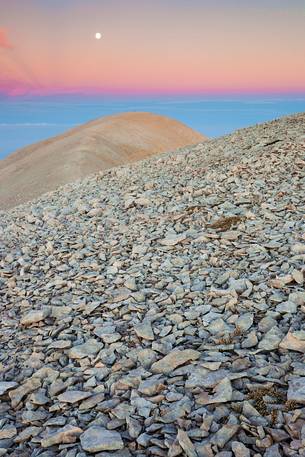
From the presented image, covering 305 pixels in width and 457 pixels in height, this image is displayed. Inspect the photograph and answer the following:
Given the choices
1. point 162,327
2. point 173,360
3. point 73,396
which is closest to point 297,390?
point 173,360

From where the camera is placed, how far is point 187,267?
9.83 metres

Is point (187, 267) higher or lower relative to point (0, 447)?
higher

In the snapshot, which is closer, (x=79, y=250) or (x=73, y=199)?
(x=79, y=250)

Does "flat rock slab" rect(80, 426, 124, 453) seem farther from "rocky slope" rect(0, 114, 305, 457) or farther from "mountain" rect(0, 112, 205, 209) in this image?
"mountain" rect(0, 112, 205, 209)

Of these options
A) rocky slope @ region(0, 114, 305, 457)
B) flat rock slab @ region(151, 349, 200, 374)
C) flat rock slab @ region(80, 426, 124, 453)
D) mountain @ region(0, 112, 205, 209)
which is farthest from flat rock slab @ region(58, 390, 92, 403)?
mountain @ region(0, 112, 205, 209)

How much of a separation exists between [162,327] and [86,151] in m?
45.7

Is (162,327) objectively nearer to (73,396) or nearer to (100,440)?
(73,396)

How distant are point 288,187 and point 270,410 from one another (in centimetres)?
931

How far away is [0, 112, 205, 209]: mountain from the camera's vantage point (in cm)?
4300

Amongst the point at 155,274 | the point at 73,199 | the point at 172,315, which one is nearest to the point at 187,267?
the point at 155,274

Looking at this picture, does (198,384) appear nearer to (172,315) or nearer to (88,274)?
(172,315)

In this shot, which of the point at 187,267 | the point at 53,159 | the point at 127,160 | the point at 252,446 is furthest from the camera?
the point at 127,160

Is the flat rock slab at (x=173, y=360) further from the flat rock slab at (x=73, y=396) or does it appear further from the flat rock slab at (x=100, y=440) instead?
the flat rock slab at (x=100, y=440)

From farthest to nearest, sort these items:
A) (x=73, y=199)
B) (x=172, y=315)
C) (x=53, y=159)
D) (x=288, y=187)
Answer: (x=53, y=159), (x=73, y=199), (x=288, y=187), (x=172, y=315)
